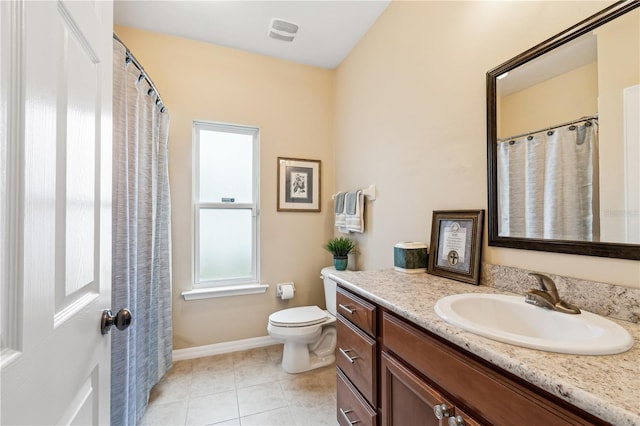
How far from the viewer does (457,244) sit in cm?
135

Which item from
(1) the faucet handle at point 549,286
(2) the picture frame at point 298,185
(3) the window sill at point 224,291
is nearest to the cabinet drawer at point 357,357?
(1) the faucet handle at point 549,286

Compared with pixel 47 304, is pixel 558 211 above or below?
above

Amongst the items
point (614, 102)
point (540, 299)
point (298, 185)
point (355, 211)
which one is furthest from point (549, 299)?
point (298, 185)

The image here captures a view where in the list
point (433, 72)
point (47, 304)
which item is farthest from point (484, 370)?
point (433, 72)

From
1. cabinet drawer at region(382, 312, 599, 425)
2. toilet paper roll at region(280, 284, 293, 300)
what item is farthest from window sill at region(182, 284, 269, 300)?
cabinet drawer at region(382, 312, 599, 425)

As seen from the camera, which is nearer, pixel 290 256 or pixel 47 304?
pixel 47 304

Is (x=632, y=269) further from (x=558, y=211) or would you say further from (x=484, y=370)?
(x=484, y=370)

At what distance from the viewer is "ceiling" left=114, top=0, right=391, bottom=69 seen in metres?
1.92

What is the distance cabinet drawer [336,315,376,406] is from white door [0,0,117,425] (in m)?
0.91

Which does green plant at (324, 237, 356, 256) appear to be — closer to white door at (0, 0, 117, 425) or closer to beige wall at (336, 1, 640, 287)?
beige wall at (336, 1, 640, 287)

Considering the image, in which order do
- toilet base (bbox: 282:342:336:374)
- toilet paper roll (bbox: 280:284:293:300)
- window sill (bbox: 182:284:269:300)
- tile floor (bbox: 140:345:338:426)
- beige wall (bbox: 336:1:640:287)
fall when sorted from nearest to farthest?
1. beige wall (bbox: 336:1:640:287)
2. tile floor (bbox: 140:345:338:426)
3. toilet base (bbox: 282:342:336:374)
4. window sill (bbox: 182:284:269:300)
5. toilet paper roll (bbox: 280:284:293:300)

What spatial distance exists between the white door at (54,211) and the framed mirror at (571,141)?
1429mm

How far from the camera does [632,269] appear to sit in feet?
2.65

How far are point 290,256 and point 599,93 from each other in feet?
7.41
